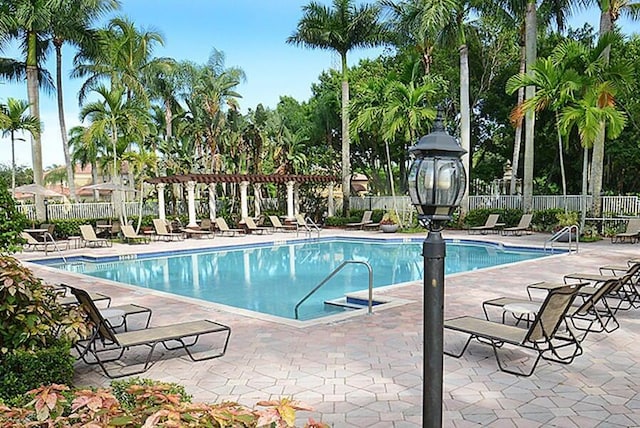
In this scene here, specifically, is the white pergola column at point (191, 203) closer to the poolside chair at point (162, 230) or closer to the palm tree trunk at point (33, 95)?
the poolside chair at point (162, 230)

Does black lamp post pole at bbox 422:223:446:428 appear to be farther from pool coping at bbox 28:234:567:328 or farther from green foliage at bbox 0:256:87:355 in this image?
pool coping at bbox 28:234:567:328

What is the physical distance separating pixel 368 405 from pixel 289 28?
81.2 feet

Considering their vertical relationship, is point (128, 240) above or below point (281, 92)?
below

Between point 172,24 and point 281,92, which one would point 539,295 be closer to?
point 172,24

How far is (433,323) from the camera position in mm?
2824

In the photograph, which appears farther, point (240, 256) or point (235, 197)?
point (235, 197)

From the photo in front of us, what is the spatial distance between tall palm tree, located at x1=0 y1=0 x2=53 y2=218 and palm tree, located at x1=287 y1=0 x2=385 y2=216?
11.2 meters

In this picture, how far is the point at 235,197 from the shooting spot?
28.6 metres

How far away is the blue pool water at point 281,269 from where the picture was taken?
10859mm

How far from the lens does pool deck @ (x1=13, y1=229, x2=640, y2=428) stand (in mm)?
4070

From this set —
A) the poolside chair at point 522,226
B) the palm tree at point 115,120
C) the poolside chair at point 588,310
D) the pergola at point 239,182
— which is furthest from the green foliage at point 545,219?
the palm tree at point 115,120

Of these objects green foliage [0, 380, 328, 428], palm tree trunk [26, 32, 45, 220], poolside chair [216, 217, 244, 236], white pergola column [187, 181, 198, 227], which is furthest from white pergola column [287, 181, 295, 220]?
green foliage [0, 380, 328, 428]

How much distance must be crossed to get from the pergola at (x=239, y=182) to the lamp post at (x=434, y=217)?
68.2 ft

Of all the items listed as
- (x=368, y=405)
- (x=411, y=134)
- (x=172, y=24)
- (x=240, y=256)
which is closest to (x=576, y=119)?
(x=411, y=134)
